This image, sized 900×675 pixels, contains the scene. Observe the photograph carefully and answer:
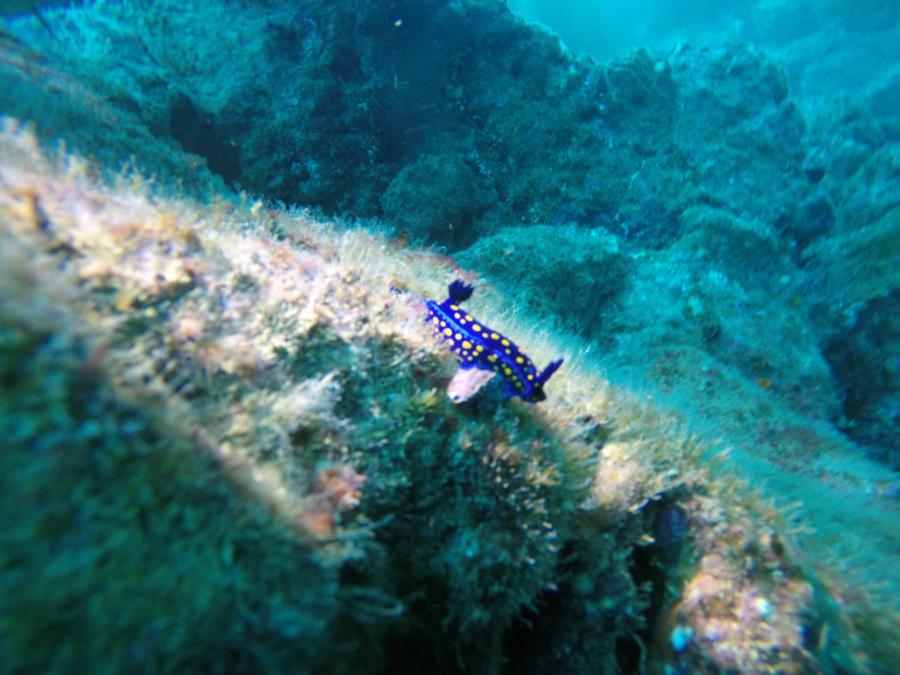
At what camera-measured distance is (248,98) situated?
8.83 meters

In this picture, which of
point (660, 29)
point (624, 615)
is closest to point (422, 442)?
point (624, 615)

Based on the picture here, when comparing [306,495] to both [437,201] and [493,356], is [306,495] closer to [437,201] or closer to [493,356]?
[493,356]

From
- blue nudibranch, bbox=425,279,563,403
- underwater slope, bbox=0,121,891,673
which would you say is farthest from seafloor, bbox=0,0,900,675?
blue nudibranch, bbox=425,279,563,403

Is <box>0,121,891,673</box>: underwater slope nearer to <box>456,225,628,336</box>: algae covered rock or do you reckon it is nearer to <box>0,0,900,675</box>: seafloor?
<box>0,0,900,675</box>: seafloor

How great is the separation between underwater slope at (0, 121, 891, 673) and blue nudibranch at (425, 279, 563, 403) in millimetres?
174

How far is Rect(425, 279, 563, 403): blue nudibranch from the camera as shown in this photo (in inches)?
141

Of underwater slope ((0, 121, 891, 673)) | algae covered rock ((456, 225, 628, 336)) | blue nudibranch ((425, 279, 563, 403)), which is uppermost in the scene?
algae covered rock ((456, 225, 628, 336))

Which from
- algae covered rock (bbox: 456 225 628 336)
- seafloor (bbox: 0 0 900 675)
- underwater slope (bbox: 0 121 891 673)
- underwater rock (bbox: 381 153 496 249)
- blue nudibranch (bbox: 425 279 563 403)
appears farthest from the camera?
underwater rock (bbox: 381 153 496 249)

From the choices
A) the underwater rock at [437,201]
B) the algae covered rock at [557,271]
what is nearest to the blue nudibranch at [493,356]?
the algae covered rock at [557,271]

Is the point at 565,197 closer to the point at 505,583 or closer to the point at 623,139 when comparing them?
the point at 623,139

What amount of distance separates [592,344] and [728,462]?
3875 millimetres

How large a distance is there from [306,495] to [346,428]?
53 cm

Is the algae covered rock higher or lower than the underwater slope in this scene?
higher

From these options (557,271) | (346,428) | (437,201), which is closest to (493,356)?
(346,428)
